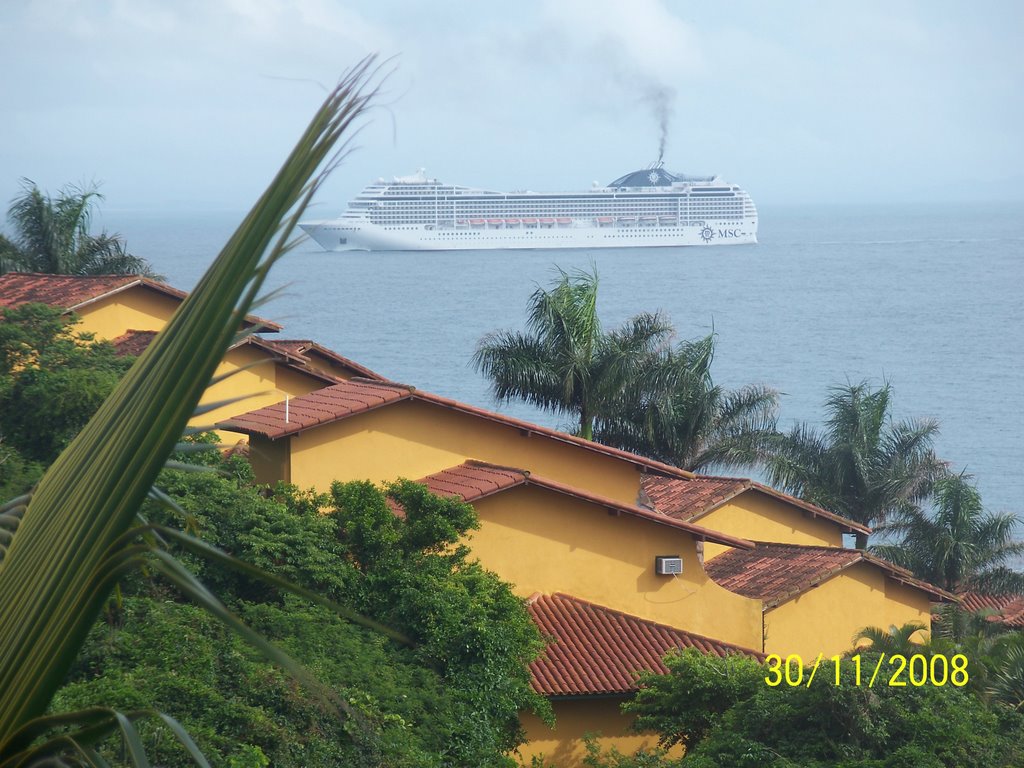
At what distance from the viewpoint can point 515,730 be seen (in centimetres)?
1348

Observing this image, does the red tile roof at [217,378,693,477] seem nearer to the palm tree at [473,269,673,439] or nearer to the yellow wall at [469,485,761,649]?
the yellow wall at [469,485,761,649]

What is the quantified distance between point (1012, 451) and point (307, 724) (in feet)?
187

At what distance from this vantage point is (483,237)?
17312 centimetres

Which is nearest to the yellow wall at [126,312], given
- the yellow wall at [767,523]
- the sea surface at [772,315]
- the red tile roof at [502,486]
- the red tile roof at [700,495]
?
the red tile roof at [502,486]

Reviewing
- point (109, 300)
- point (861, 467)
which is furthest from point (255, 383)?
point (861, 467)

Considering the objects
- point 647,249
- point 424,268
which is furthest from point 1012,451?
point 647,249

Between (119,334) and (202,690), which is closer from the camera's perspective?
(202,690)

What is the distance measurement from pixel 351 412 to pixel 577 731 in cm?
501

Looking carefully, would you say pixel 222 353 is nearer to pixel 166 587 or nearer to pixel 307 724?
pixel 307 724

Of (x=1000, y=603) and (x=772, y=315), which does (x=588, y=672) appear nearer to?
(x=1000, y=603)

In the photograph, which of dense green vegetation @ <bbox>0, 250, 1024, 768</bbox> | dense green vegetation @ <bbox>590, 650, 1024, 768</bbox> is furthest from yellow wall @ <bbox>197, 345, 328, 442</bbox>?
dense green vegetation @ <bbox>590, 650, 1024, 768</bbox>

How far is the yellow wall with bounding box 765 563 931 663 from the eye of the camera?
1964cm

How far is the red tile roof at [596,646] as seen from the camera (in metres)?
14.8
